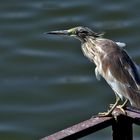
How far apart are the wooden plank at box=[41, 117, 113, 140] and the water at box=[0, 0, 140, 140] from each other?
260 cm

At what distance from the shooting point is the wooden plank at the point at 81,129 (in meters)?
3.38

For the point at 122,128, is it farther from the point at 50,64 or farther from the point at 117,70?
the point at 50,64

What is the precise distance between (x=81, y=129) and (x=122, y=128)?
305mm

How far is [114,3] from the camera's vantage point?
8.62 meters

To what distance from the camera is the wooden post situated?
3672 mm

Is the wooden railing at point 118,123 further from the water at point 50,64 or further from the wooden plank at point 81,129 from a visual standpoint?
the water at point 50,64

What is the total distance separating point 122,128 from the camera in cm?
369

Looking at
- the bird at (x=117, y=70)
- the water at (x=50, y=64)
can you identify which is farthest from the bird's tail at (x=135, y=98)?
the water at (x=50, y=64)

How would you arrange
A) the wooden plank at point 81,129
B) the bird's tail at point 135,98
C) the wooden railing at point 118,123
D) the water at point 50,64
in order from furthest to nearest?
1. the water at point 50,64
2. the bird's tail at point 135,98
3. the wooden railing at point 118,123
4. the wooden plank at point 81,129

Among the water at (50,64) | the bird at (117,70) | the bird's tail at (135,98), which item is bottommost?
the bird's tail at (135,98)

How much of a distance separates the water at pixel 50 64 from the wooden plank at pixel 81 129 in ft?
8.52

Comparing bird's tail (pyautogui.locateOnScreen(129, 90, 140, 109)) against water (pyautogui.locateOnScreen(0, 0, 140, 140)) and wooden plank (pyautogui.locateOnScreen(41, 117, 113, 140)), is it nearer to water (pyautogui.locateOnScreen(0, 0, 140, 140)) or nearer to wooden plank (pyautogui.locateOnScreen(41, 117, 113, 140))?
wooden plank (pyautogui.locateOnScreen(41, 117, 113, 140))

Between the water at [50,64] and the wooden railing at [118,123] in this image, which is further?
the water at [50,64]

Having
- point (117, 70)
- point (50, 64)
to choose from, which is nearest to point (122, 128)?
point (117, 70)
